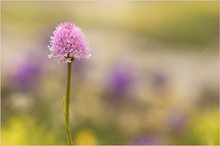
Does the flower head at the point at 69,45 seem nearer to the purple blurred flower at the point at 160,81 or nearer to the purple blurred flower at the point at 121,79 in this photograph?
the purple blurred flower at the point at 121,79

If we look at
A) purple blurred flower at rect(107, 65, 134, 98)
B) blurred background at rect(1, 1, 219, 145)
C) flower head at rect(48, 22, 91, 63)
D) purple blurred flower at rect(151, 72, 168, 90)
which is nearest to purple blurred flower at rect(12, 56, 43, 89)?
blurred background at rect(1, 1, 219, 145)

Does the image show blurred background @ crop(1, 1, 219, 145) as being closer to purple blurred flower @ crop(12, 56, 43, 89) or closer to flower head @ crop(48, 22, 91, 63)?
purple blurred flower @ crop(12, 56, 43, 89)

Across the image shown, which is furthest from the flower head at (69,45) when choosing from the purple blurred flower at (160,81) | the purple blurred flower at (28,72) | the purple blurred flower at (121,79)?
the purple blurred flower at (160,81)

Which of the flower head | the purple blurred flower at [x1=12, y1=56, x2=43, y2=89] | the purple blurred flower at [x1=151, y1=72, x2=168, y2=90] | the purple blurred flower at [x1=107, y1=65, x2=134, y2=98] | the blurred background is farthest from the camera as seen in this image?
the purple blurred flower at [x1=151, y1=72, x2=168, y2=90]

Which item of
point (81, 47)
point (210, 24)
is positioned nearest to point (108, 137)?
point (81, 47)

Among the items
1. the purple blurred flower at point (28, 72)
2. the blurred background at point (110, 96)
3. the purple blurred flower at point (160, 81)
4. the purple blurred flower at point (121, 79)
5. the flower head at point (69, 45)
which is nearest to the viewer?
the flower head at point (69, 45)

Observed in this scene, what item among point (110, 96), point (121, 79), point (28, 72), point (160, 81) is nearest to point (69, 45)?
point (28, 72)

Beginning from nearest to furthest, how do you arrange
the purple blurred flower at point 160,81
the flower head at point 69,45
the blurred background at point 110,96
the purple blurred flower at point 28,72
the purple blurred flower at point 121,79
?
the flower head at point 69,45 → the blurred background at point 110,96 → the purple blurred flower at point 28,72 → the purple blurred flower at point 121,79 → the purple blurred flower at point 160,81

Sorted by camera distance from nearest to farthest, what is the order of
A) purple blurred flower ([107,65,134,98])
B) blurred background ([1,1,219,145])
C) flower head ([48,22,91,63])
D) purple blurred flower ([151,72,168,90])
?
flower head ([48,22,91,63])
blurred background ([1,1,219,145])
purple blurred flower ([107,65,134,98])
purple blurred flower ([151,72,168,90])
